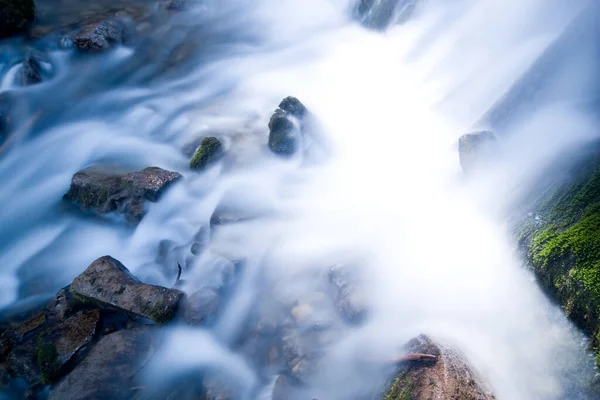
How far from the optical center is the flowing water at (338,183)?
4.55 meters

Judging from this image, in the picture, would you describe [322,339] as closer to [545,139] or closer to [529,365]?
[529,365]

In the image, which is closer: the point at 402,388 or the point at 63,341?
the point at 402,388

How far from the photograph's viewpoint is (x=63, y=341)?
4957mm

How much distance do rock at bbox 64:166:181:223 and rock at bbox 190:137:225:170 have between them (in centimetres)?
48

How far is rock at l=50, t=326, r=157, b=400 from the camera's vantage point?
447 cm

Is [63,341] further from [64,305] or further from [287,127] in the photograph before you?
[287,127]

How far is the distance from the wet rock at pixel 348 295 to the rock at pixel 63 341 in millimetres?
2879

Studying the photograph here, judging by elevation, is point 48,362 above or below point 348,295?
below

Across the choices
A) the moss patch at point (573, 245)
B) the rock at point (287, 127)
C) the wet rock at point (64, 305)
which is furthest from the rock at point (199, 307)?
the moss patch at point (573, 245)

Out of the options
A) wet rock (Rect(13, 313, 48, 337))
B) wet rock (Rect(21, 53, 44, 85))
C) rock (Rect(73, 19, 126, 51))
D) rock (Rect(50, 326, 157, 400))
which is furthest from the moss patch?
rock (Rect(73, 19, 126, 51))

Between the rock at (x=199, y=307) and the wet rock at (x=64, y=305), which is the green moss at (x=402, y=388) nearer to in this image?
the rock at (x=199, y=307)

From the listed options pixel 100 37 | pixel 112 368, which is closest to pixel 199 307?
pixel 112 368

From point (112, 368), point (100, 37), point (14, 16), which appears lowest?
point (14, 16)

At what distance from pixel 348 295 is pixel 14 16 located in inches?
417
